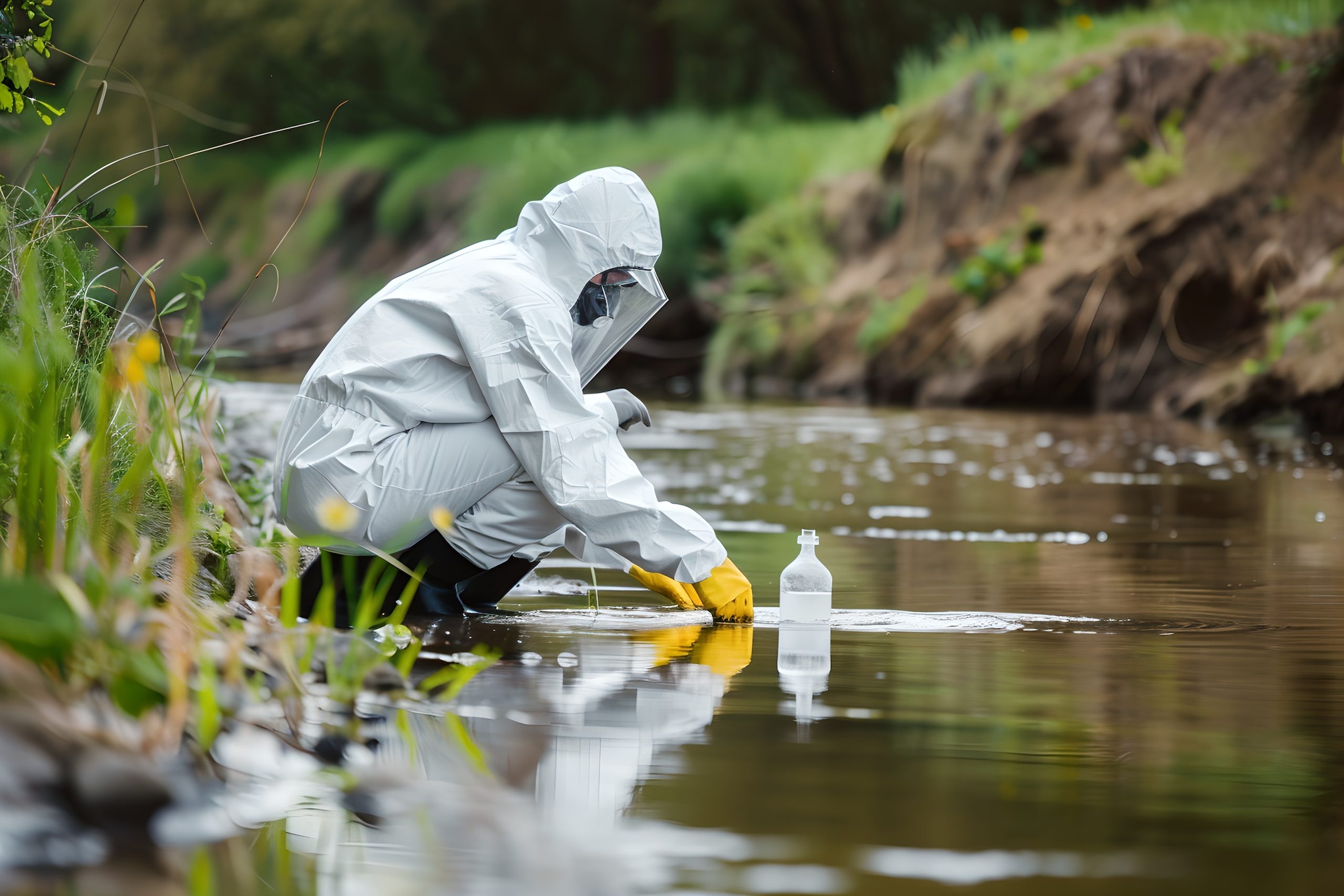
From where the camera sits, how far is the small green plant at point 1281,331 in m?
10.9

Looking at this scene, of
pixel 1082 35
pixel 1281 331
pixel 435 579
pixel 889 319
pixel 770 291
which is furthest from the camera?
pixel 770 291

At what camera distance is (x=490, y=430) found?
3.61 metres

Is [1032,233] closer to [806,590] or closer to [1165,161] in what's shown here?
[1165,161]

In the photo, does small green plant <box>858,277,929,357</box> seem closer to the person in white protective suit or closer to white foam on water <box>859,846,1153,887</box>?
the person in white protective suit

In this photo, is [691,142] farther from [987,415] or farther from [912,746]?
[912,746]

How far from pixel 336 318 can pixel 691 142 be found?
217 inches

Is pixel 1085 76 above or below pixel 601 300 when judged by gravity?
above

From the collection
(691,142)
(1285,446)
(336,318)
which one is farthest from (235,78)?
(1285,446)

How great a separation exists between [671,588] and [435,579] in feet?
1.80

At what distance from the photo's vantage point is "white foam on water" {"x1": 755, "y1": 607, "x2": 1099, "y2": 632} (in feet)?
12.2

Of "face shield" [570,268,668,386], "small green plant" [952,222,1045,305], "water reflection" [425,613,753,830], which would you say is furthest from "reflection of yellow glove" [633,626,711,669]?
"small green plant" [952,222,1045,305]

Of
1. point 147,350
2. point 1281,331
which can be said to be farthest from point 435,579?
point 1281,331

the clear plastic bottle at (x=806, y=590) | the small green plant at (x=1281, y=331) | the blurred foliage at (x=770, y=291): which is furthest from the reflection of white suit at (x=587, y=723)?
the blurred foliage at (x=770, y=291)

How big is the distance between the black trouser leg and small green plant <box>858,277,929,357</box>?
11.5 meters
